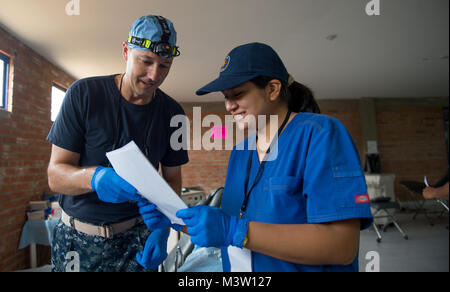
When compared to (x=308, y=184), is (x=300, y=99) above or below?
above

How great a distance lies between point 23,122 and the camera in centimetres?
102

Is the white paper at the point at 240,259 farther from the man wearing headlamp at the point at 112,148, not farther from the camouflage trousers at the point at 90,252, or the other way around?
the camouflage trousers at the point at 90,252

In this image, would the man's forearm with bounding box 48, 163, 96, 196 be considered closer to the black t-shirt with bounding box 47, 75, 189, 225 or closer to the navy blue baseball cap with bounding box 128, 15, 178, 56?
the black t-shirt with bounding box 47, 75, 189, 225

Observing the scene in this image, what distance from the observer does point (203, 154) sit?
3713 millimetres

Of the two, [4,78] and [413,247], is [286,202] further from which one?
[413,247]

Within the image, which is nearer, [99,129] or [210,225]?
[210,225]

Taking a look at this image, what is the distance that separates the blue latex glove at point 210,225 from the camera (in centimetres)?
59

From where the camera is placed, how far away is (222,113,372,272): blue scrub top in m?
0.56

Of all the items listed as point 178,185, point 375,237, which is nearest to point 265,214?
point 178,185

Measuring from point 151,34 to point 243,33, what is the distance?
0.98 m

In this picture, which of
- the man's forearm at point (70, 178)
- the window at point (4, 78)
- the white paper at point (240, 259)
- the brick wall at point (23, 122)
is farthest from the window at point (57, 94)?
the white paper at point (240, 259)

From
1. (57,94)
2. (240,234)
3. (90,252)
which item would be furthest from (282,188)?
(57,94)

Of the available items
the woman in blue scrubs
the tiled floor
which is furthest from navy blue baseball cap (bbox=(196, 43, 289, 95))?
the tiled floor
